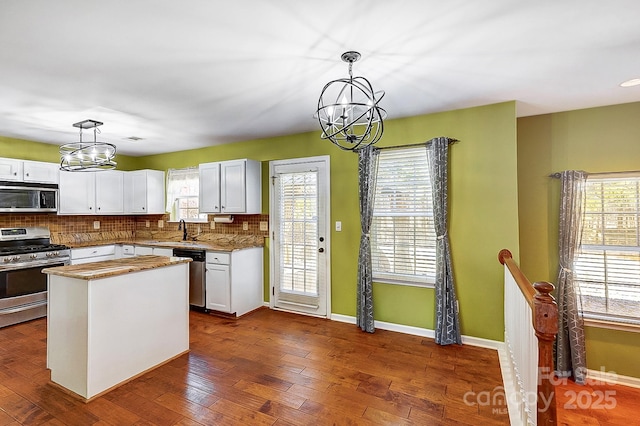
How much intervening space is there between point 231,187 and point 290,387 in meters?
2.84

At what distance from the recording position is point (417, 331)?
3.43m

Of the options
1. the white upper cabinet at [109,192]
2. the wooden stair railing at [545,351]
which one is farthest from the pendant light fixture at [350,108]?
the white upper cabinet at [109,192]

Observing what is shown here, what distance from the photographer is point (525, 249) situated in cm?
337

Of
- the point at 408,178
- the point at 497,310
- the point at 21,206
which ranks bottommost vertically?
the point at 497,310

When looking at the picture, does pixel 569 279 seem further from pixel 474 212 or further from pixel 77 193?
pixel 77 193

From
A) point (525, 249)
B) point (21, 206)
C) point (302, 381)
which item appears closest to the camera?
point (302, 381)

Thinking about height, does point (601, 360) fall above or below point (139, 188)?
below

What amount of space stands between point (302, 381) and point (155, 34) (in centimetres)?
273

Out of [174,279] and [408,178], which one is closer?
[174,279]

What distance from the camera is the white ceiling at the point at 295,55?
1643 millimetres

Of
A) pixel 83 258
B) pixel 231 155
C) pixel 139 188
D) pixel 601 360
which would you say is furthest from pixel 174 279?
pixel 601 360

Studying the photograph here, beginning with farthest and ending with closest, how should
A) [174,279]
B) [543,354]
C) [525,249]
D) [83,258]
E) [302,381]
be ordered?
1. [83,258]
2. [525,249]
3. [174,279]
4. [302,381]
5. [543,354]

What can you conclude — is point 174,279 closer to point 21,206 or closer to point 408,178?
point 408,178

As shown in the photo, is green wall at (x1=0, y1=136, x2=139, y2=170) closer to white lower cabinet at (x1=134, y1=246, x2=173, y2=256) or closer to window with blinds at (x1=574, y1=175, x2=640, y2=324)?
white lower cabinet at (x1=134, y1=246, x2=173, y2=256)
